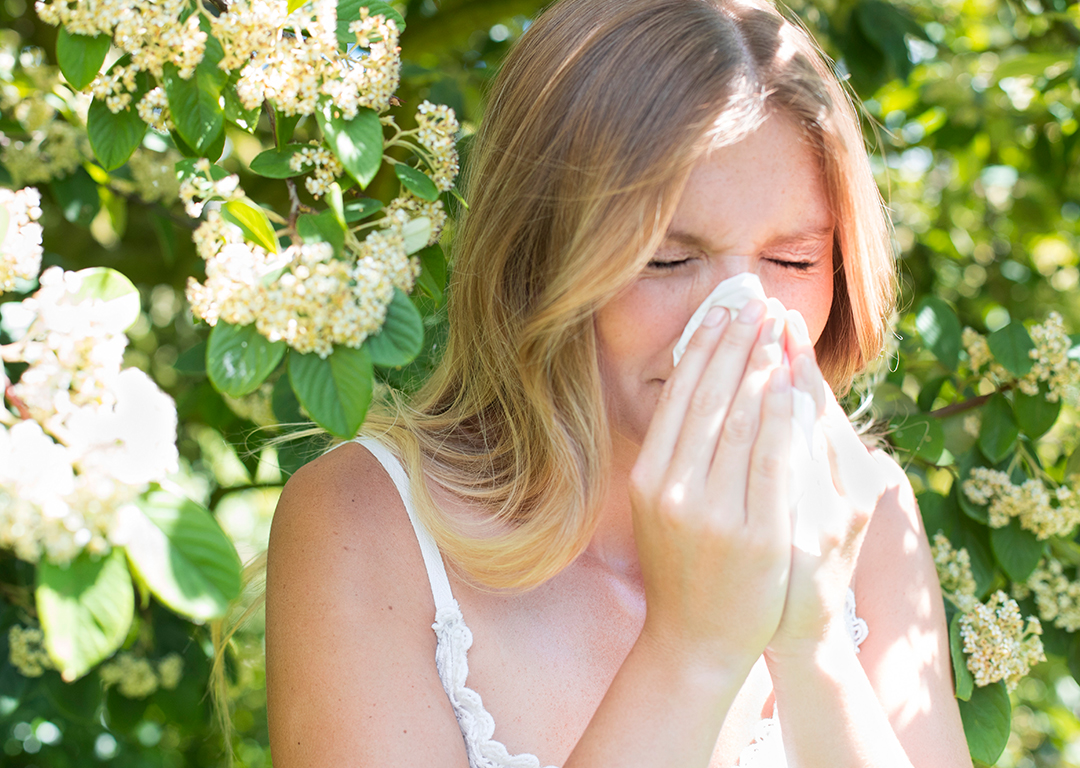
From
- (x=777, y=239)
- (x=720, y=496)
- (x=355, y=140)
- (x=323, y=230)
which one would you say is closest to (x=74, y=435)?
(x=323, y=230)

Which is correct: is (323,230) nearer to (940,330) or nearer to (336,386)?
(336,386)

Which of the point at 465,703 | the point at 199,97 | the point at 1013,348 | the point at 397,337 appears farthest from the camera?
the point at 1013,348

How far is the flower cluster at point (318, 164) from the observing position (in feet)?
3.68

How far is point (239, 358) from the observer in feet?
3.04

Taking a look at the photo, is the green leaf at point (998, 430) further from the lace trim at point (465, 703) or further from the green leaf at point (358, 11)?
the green leaf at point (358, 11)

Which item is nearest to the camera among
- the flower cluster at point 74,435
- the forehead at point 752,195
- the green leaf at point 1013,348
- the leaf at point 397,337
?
the flower cluster at point 74,435

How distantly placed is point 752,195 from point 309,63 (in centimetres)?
67

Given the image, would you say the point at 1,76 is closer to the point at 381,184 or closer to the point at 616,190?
the point at 381,184

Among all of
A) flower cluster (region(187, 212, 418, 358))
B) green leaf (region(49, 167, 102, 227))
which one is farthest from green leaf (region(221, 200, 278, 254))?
green leaf (region(49, 167, 102, 227))

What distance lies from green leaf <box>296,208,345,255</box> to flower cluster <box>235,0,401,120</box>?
16 cm

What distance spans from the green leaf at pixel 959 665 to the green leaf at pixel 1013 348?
0.52 meters

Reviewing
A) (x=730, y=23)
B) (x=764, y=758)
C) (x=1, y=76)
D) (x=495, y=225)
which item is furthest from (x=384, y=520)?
(x=1, y=76)

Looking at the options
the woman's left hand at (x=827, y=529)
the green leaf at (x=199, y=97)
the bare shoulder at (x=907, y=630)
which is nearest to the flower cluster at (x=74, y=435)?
the green leaf at (x=199, y=97)

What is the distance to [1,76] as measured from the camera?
1.88 metres
